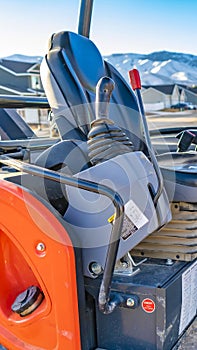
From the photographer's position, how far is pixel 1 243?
4.37ft

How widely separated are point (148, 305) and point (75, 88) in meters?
0.86

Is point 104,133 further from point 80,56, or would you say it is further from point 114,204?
point 80,56

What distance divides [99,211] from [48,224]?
164mm

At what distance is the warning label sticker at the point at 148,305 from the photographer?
1247 millimetres

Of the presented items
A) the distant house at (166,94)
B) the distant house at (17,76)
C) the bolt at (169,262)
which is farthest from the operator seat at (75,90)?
the distant house at (166,94)

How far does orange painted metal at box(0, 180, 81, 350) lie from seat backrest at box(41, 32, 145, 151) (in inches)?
19.2

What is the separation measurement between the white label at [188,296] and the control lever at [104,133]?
468mm

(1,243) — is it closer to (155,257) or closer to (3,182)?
(3,182)

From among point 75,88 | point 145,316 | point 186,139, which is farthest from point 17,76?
point 145,316

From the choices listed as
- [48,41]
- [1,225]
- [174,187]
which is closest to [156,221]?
[174,187]

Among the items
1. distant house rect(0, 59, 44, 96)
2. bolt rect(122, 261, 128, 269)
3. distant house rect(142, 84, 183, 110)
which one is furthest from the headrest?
distant house rect(142, 84, 183, 110)

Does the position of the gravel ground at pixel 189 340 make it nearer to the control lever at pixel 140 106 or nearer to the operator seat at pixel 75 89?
the control lever at pixel 140 106

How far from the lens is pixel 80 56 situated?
5.65 feet

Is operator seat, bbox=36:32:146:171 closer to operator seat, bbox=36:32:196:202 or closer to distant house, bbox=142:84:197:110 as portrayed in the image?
operator seat, bbox=36:32:196:202
